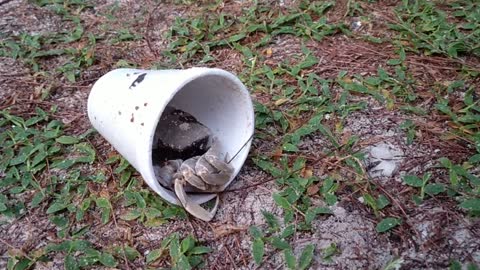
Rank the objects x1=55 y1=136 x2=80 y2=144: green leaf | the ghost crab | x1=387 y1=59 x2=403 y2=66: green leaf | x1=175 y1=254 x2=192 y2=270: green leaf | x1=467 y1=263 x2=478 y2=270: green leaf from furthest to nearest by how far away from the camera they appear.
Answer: x1=387 y1=59 x2=403 y2=66: green leaf < x1=55 y1=136 x2=80 y2=144: green leaf < the ghost crab < x1=175 y1=254 x2=192 y2=270: green leaf < x1=467 y1=263 x2=478 y2=270: green leaf

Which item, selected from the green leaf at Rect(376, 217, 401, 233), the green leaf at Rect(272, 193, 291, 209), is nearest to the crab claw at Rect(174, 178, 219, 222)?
the green leaf at Rect(272, 193, 291, 209)

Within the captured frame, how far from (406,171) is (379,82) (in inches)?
20.1

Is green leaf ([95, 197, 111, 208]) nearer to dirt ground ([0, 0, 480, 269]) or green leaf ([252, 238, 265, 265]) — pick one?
dirt ground ([0, 0, 480, 269])

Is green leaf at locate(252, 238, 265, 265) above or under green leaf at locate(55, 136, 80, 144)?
above

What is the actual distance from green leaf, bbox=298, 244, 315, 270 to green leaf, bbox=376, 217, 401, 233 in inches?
8.4

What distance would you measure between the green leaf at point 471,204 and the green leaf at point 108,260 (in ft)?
3.48

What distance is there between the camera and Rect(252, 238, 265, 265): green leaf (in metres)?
1.48

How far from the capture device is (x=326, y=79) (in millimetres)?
2152

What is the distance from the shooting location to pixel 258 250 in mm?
1495

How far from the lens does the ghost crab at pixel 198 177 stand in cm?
157

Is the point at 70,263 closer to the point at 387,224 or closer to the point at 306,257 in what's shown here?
the point at 306,257

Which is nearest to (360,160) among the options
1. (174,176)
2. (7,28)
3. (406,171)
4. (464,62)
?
(406,171)

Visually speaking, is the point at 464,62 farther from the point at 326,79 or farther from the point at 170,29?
the point at 170,29

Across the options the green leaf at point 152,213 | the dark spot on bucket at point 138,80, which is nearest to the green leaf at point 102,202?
the green leaf at point 152,213
